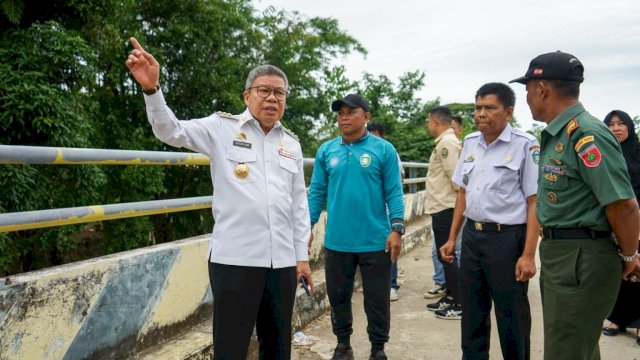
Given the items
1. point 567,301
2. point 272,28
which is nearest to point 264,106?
point 567,301

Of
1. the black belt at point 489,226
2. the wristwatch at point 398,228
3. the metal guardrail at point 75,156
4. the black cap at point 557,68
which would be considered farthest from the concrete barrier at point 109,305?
the black cap at point 557,68

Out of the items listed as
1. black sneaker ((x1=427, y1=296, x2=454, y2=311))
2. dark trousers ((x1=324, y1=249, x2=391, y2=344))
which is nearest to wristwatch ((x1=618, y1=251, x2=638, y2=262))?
dark trousers ((x1=324, y1=249, x2=391, y2=344))

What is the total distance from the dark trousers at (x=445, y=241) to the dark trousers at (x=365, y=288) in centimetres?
144

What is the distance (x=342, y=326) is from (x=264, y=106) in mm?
1851

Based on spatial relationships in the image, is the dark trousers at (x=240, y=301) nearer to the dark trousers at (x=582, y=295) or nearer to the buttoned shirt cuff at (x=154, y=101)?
the buttoned shirt cuff at (x=154, y=101)

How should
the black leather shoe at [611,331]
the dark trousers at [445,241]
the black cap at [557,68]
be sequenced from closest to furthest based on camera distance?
1. the black cap at [557,68]
2. the black leather shoe at [611,331]
3. the dark trousers at [445,241]

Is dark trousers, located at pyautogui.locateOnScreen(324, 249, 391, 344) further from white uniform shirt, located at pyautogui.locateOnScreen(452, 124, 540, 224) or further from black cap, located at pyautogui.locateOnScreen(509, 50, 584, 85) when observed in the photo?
black cap, located at pyautogui.locateOnScreen(509, 50, 584, 85)

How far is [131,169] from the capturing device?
10.3 meters

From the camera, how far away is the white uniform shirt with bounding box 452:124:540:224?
2.97 m

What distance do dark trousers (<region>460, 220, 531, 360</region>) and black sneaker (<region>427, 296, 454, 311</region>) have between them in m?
1.66

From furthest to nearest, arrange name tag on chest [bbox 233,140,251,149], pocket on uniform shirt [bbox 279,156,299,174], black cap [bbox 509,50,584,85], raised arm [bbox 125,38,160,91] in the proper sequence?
pocket on uniform shirt [bbox 279,156,299,174] < name tag on chest [bbox 233,140,251,149] < black cap [bbox 509,50,584,85] < raised arm [bbox 125,38,160,91]

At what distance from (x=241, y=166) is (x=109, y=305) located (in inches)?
40.2

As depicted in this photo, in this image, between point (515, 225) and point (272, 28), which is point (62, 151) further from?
point (272, 28)

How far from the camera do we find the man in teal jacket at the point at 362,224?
11.3ft
